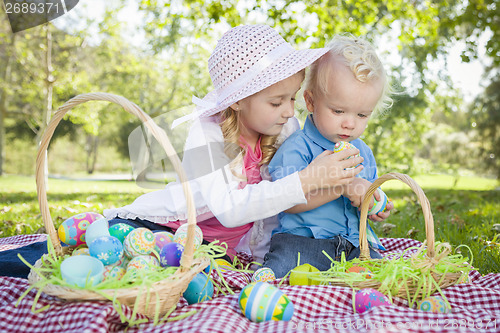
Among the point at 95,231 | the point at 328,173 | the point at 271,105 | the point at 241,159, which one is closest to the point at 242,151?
the point at 241,159

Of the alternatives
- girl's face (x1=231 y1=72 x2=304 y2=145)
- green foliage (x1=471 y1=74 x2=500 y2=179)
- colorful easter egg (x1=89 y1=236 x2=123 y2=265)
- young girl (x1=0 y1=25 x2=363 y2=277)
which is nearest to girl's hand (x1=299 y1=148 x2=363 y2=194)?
young girl (x1=0 y1=25 x2=363 y2=277)

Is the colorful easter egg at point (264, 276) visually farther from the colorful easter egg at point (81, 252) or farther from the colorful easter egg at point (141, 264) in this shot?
the colorful easter egg at point (81, 252)

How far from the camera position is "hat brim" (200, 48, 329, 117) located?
2.14 m

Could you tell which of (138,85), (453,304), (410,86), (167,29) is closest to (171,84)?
(138,85)

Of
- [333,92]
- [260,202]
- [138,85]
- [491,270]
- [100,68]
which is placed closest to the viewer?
[260,202]

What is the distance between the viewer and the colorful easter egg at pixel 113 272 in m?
1.58

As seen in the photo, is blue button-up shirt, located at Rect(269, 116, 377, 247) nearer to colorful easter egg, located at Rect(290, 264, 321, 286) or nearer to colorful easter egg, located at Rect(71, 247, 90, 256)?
colorful easter egg, located at Rect(290, 264, 321, 286)

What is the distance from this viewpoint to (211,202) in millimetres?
2090

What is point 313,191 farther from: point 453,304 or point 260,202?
point 453,304

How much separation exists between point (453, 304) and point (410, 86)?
30.1 feet

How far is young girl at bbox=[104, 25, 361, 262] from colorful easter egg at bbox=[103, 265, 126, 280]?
1.93 ft

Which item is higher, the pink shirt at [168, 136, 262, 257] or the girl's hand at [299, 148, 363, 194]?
the girl's hand at [299, 148, 363, 194]

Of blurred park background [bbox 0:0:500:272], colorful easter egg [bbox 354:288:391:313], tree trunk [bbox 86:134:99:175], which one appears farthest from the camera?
tree trunk [bbox 86:134:99:175]

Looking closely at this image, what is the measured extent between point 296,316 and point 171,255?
539mm
